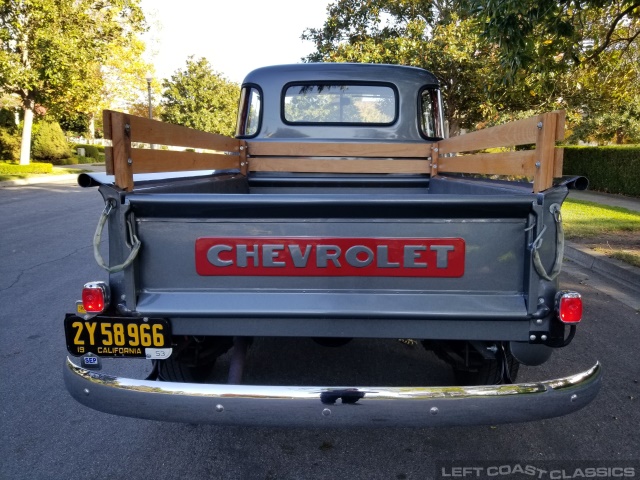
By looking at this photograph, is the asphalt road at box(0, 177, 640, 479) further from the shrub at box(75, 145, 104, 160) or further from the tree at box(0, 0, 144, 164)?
the shrub at box(75, 145, 104, 160)

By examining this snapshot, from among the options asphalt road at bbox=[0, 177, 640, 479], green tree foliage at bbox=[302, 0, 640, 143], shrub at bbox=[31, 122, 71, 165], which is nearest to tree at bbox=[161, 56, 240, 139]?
shrub at bbox=[31, 122, 71, 165]

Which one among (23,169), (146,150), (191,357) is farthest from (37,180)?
(146,150)

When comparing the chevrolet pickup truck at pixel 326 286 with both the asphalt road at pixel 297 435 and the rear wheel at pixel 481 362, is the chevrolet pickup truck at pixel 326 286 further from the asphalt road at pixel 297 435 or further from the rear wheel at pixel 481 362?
the asphalt road at pixel 297 435

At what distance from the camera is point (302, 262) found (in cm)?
227

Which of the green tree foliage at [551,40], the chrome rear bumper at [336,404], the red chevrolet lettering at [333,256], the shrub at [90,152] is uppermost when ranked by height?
the green tree foliage at [551,40]

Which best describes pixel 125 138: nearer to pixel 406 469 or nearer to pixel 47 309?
pixel 406 469

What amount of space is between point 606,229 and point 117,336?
9.06 meters

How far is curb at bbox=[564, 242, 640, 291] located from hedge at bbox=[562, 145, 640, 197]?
6982 mm

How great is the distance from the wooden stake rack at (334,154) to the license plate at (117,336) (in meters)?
0.58

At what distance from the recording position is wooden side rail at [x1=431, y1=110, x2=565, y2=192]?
85.3 inches

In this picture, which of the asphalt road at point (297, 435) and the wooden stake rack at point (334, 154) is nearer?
the wooden stake rack at point (334, 154)

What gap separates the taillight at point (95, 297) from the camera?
220cm

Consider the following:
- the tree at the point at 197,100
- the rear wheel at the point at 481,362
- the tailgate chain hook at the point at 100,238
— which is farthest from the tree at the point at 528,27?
the tree at the point at 197,100

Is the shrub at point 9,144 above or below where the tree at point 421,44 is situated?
below
